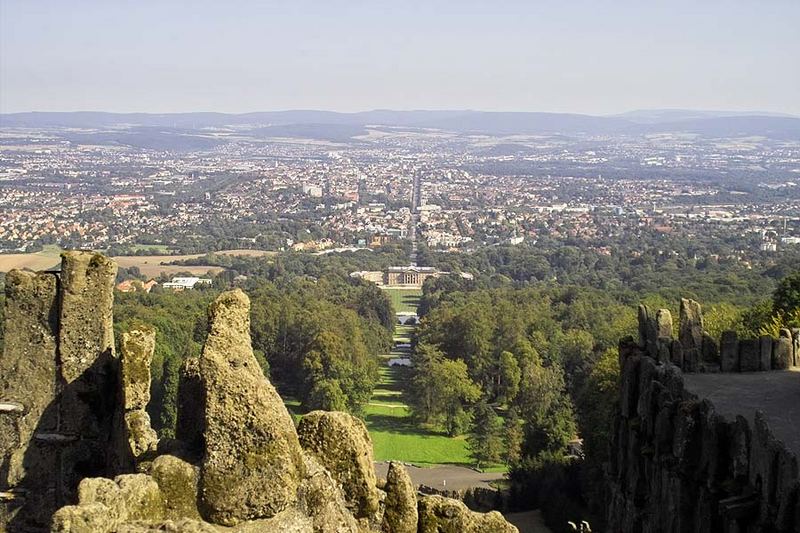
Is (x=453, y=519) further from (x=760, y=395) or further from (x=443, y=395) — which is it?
(x=443, y=395)

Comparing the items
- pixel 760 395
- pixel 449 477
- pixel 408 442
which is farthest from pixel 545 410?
pixel 760 395

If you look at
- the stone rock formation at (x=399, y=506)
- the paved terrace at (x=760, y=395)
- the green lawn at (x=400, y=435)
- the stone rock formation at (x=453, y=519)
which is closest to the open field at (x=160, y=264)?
the green lawn at (x=400, y=435)

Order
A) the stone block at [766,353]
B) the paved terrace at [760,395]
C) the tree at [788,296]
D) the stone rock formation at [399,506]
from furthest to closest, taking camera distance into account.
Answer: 1. the tree at [788,296]
2. the stone block at [766,353]
3. the paved terrace at [760,395]
4. the stone rock formation at [399,506]

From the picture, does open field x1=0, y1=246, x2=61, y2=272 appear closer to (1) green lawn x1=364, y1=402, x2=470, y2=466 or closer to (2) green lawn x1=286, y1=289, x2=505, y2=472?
(2) green lawn x1=286, y1=289, x2=505, y2=472

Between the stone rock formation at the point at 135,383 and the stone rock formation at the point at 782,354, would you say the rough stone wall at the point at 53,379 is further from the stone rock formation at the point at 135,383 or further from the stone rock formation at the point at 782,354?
the stone rock formation at the point at 782,354

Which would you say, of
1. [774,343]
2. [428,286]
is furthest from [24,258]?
[774,343]

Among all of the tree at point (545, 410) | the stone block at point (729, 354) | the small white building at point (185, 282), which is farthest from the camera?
the small white building at point (185, 282)
